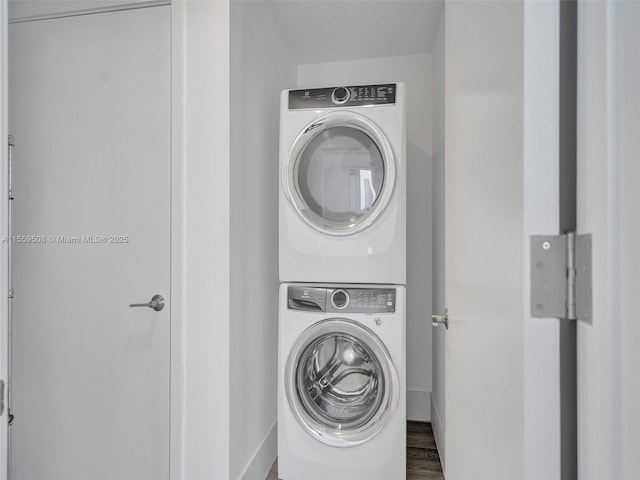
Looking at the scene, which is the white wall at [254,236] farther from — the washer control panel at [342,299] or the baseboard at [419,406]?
the baseboard at [419,406]

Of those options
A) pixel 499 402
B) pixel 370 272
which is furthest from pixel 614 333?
pixel 370 272

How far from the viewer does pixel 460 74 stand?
37.9 inches

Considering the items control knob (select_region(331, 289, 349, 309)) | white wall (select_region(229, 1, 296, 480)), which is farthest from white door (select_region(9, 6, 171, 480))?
control knob (select_region(331, 289, 349, 309))

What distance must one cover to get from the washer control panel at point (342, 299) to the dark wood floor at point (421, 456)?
0.94 metres

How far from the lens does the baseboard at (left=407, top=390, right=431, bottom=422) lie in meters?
2.56

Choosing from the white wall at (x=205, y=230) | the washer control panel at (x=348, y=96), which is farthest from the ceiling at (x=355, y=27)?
the white wall at (x=205, y=230)

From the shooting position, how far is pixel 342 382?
1.88 metres

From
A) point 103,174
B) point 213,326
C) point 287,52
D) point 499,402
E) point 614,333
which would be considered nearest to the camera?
point 614,333

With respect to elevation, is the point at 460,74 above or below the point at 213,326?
above

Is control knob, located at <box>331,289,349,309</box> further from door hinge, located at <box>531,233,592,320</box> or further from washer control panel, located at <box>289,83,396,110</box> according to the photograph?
door hinge, located at <box>531,233,592,320</box>

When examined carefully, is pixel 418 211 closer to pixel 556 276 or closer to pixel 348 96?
pixel 348 96

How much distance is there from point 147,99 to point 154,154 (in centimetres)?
24

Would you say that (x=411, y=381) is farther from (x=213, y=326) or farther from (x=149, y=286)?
(x=149, y=286)

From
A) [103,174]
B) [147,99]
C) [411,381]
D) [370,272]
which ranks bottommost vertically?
[411,381]
